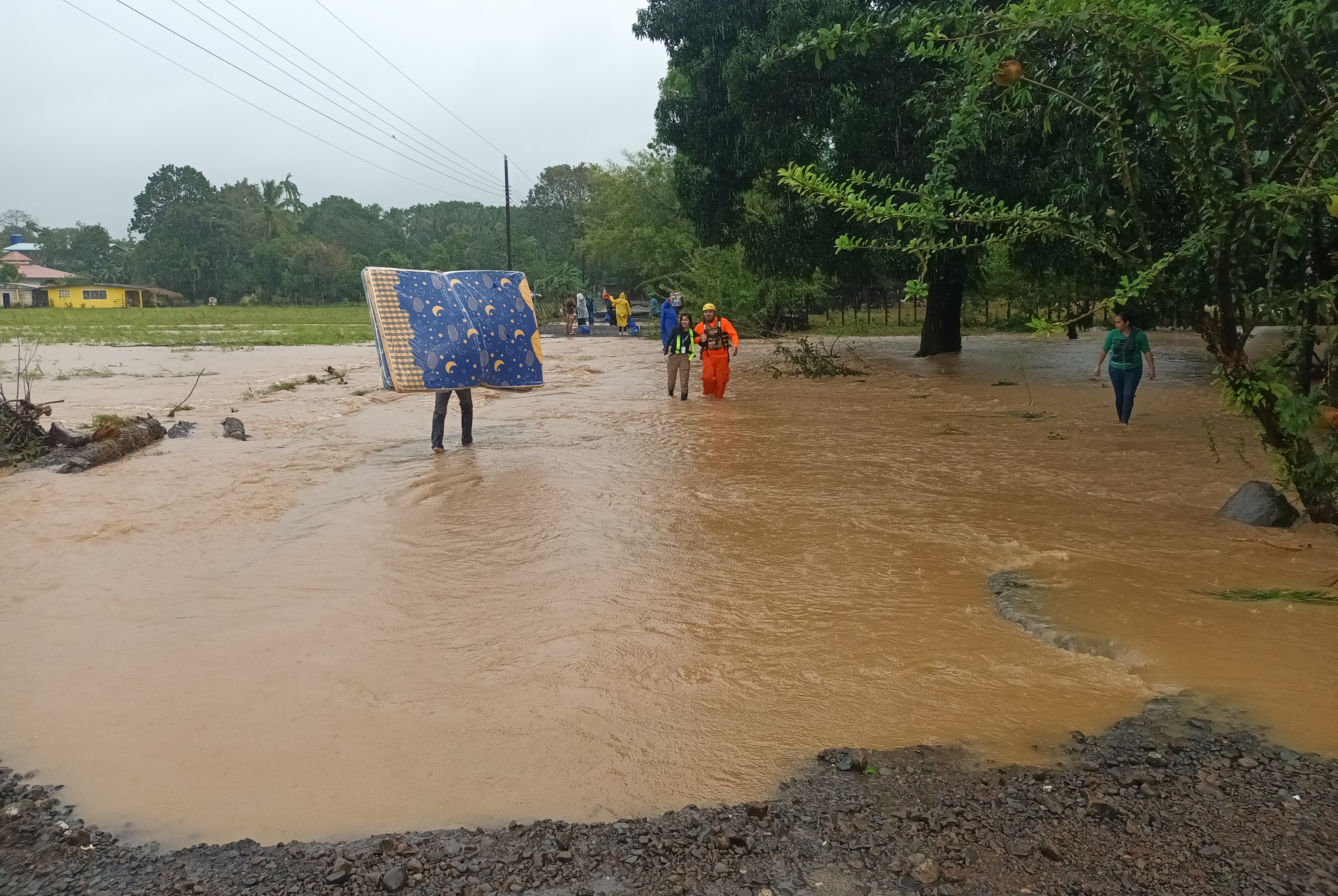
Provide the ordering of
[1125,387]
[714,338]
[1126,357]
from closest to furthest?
[1126,357]
[1125,387]
[714,338]

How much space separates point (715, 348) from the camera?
1534cm

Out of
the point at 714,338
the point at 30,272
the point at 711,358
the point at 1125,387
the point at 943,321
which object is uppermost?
the point at 30,272

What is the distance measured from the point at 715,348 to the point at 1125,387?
5.85 metres

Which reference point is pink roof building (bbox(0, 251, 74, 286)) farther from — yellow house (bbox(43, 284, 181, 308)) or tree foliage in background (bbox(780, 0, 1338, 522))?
tree foliage in background (bbox(780, 0, 1338, 522))

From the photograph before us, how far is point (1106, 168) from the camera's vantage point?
987 centimetres

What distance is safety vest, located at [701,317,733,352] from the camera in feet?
49.5

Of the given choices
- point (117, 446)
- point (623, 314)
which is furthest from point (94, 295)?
point (117, 446)

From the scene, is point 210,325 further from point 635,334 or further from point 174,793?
point 174,793

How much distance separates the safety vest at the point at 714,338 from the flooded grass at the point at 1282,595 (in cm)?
995

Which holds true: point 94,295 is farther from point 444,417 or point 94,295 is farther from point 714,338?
point 444,417

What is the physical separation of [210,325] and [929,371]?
3302 centimetres

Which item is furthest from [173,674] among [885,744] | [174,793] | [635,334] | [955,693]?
[635,334]

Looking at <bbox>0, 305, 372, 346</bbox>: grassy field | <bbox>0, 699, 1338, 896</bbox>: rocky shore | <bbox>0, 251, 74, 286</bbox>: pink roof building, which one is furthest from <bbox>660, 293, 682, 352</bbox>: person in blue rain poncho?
<bbox>0, 251, 74, 286</bbox>: pink roof building

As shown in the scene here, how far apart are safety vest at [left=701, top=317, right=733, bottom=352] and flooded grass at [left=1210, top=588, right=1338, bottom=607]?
9.95 metres
